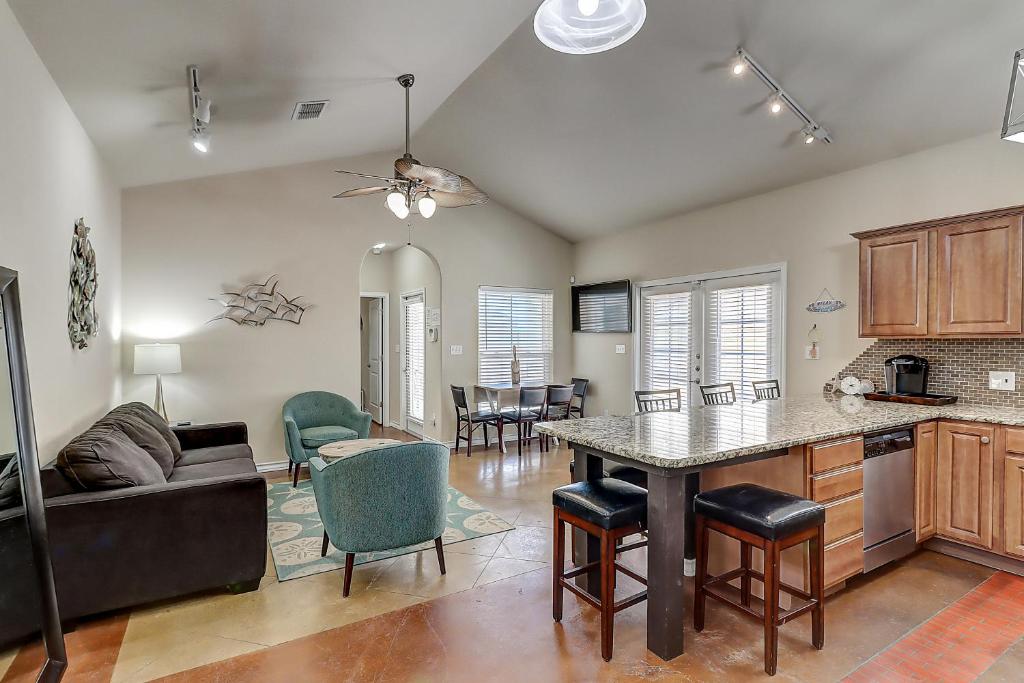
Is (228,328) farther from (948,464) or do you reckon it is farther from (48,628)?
(948,464)

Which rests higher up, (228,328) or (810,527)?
(228,328)

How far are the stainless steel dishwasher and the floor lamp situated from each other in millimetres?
5128

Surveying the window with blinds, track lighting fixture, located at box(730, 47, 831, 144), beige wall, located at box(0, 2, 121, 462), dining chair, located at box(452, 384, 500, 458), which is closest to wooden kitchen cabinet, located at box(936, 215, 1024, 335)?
track lighting fixture, located at box(730, 47, 831, 144)

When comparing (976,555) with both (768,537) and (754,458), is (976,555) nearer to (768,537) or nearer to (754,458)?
(754,458)

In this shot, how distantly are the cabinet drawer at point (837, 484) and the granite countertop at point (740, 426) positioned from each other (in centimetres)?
19

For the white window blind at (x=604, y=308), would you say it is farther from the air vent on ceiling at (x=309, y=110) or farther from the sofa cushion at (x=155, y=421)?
the sofa cushion at (x=155, y=421)

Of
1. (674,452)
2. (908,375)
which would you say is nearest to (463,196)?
(674,452)

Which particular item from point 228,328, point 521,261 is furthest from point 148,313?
point 521,261

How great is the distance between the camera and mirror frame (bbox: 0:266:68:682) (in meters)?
1.89

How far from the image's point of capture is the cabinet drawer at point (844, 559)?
8.48 ft

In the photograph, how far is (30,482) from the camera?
76.5 inches

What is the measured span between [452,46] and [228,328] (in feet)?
11.1

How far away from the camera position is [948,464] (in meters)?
3.15

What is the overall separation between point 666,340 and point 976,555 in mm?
3294
